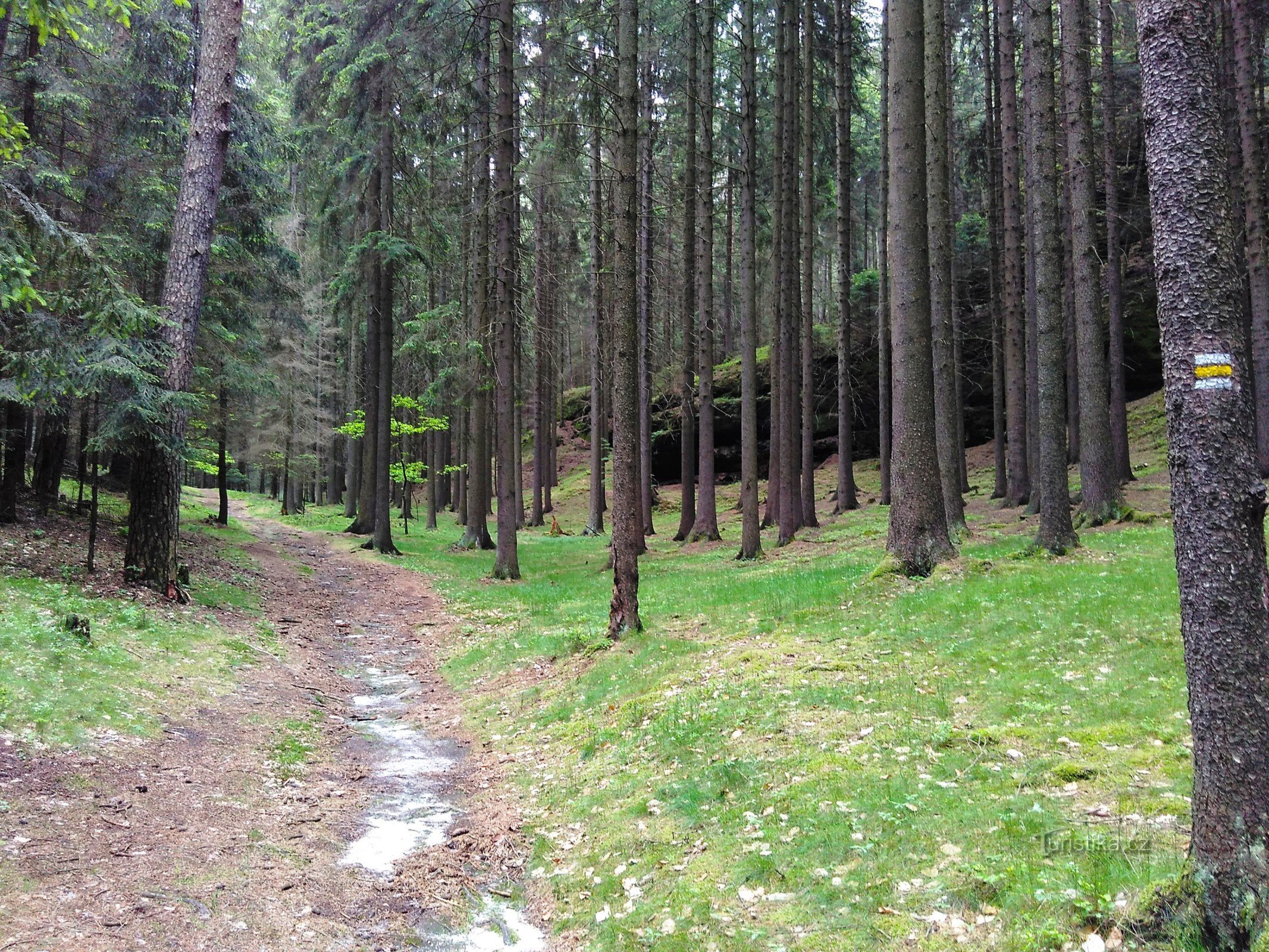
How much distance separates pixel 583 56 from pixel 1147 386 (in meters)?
29.2

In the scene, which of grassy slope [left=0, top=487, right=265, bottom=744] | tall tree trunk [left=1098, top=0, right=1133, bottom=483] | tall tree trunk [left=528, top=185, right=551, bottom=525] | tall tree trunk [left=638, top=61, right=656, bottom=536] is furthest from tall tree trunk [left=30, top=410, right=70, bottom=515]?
tall tree trunk [left=1098, top=0, right=1133, bottom=483]

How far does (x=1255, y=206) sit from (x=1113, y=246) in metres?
4.21

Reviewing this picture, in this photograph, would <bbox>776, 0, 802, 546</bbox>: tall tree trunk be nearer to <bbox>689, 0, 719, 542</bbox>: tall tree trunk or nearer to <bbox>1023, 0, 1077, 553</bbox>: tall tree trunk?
<bbox>689, 0, 719, 542</bbox>: tall tree trunk

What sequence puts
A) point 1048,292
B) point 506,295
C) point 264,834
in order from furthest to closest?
point 506,295
point 1048,292
point 264,834

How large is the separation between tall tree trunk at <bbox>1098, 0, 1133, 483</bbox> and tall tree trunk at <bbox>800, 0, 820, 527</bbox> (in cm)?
712

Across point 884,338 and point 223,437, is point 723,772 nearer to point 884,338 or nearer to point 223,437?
point 884,338

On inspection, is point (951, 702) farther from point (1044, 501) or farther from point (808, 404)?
point (808, 404)

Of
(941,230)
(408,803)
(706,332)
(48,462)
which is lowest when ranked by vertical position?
(408,803)

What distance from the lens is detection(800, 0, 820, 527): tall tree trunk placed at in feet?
69.7

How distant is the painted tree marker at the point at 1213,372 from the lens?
11.0 feet

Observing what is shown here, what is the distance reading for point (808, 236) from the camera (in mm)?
21969

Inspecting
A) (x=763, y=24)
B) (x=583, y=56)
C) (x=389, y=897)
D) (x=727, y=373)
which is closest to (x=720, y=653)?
(x=389, y=897)

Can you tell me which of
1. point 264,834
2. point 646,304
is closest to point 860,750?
point 264,834

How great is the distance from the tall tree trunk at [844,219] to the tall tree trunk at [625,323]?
532 inches
